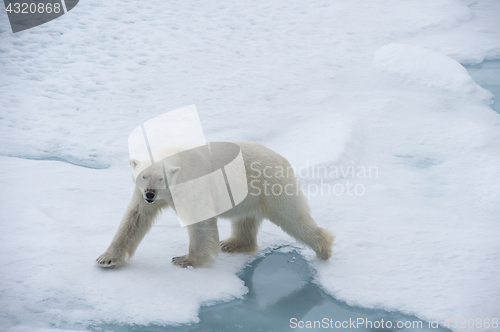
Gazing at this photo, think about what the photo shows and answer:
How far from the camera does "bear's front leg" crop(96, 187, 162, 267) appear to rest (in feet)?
10.1

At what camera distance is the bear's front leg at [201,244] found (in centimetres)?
311

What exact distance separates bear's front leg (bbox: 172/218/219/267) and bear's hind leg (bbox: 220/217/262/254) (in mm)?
368

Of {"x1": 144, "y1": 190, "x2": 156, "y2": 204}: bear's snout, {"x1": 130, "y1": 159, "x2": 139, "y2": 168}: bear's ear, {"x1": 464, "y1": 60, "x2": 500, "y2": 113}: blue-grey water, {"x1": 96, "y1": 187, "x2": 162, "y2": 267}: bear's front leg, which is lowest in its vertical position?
{"x1": 464, "y1": 60, "x2": 500, "y2": 113}: blue-grey water

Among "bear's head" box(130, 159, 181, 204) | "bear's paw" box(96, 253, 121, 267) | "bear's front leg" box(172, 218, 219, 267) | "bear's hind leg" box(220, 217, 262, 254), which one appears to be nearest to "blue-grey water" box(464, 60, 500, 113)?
"bear's hind leg" box(220, 217, 262, 254)

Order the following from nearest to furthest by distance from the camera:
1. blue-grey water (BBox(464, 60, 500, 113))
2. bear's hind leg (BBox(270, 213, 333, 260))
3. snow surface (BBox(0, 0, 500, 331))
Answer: snow surface (BBox(0, 0, 500, 331)), bear's hind leg (BBox(270, 213, 333, 260)), blue-grey water (BBox(464, 60, 500, 113))

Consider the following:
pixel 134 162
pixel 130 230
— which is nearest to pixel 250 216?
pixel 130 230

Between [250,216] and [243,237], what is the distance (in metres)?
0.25

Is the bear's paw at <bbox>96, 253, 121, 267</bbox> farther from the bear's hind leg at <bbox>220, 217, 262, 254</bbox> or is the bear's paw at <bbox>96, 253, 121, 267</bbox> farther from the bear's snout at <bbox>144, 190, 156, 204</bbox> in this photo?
the bear's hind leg at <bbox>220, 217, 262, 254</bbox>

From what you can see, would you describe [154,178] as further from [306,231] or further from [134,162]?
[306,231]

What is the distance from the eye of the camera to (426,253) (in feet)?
11.8

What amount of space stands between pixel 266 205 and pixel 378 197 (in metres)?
1.63

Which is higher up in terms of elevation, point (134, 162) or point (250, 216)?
point (134, 162)

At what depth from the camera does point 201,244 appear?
3162mm

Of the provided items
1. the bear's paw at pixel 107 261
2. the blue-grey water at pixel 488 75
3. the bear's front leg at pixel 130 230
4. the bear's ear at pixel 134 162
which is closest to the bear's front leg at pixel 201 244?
the bear's front leg at pixel 130 230
